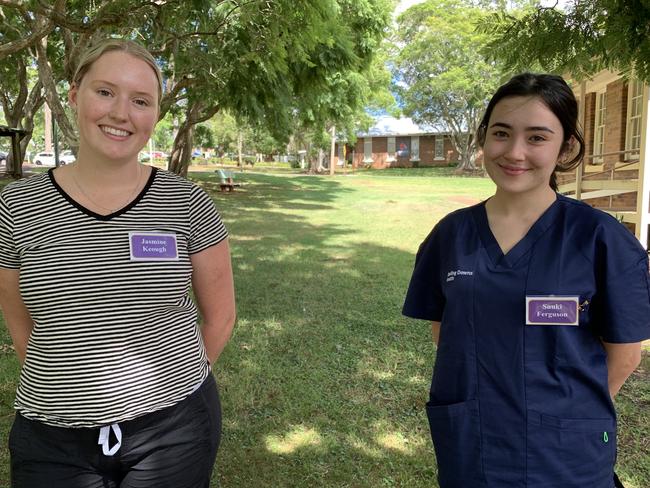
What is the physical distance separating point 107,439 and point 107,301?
15.7 inches

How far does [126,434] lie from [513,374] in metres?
1.14

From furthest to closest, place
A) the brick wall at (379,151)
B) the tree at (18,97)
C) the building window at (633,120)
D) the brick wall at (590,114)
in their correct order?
1. the brick wall at (379,151)
2. the tree at (18,97)
3. the brick wall at (590,114)
4. the building window at (633,120)

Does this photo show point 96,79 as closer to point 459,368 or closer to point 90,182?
point 90,182

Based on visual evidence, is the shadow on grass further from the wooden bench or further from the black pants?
the wooden bench

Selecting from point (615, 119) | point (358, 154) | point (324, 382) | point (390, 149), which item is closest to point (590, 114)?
point (615, 119)

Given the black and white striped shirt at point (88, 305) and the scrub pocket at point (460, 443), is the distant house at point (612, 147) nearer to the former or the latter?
the scrub pocket at point (460, 443)

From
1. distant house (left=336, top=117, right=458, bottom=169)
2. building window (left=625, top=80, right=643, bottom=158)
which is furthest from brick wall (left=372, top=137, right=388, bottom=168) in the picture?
building window (left=625, top=80, right=643, bottom=158)

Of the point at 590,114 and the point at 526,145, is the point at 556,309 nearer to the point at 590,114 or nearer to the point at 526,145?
the point at 526,145

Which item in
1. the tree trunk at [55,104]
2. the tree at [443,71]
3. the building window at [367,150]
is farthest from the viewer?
the building window at [367,150]

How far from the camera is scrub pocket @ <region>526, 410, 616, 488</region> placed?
5.01 ft

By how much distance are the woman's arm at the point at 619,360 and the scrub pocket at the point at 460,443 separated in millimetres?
419

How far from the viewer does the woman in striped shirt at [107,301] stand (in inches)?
62.8

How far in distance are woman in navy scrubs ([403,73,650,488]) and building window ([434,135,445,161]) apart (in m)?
48.6

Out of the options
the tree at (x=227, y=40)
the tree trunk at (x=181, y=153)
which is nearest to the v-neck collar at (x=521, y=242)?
the tree at (x=227, y=40)
